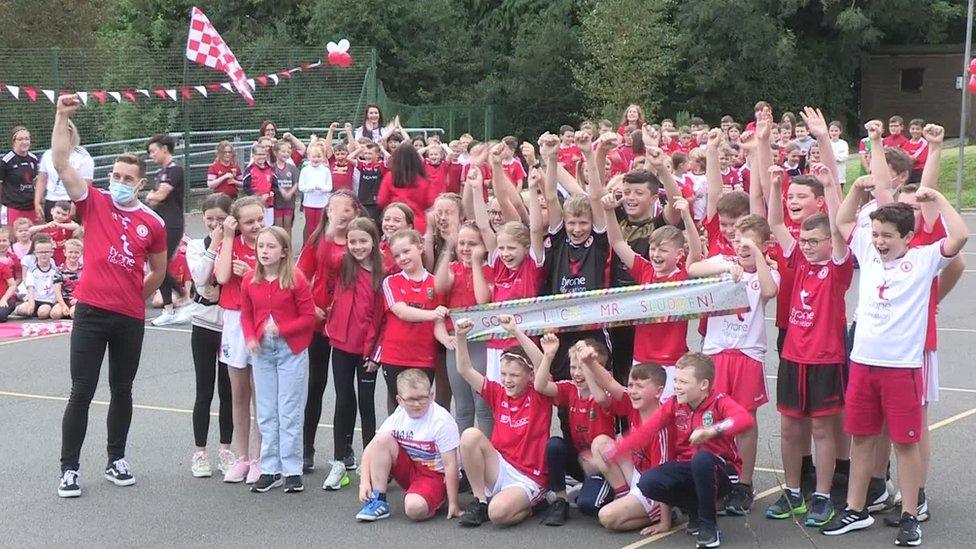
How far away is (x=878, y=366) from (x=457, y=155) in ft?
37.6

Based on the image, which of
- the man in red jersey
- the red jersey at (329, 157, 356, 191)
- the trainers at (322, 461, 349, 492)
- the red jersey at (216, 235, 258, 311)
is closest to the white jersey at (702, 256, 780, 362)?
the trainers at (322, 461, 349, 492)

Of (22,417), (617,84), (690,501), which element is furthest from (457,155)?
(617,84)

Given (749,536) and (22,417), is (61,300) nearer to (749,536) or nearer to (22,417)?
(22,417)

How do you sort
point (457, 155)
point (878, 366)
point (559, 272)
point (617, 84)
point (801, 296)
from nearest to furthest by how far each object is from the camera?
1. point (878, 366)
2. point (801, 296)
3. point (559, 272)
4. point (457, 155)
5. point (617, 84)

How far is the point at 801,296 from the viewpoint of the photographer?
22.7 feet

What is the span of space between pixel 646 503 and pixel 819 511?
0.93 m

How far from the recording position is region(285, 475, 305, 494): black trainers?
24.8 ft

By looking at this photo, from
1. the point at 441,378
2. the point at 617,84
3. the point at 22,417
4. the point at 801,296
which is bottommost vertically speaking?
the point at 22,417

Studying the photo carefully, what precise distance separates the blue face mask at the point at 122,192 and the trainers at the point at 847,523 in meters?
4.45

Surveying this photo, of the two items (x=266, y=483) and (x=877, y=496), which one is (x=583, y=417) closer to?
(x=877, y=496)

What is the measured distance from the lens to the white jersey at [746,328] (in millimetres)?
7035

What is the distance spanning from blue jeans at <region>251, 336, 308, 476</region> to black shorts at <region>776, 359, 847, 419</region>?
2857 mm

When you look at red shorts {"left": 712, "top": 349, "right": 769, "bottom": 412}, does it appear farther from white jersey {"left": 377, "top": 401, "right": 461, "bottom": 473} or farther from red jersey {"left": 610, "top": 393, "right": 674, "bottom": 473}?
white jersey {"left": 377, "top": 401, "right": 461, "bottom": 473}

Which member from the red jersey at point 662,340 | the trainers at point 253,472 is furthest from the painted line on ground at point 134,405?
the red jersey at point 662,340
